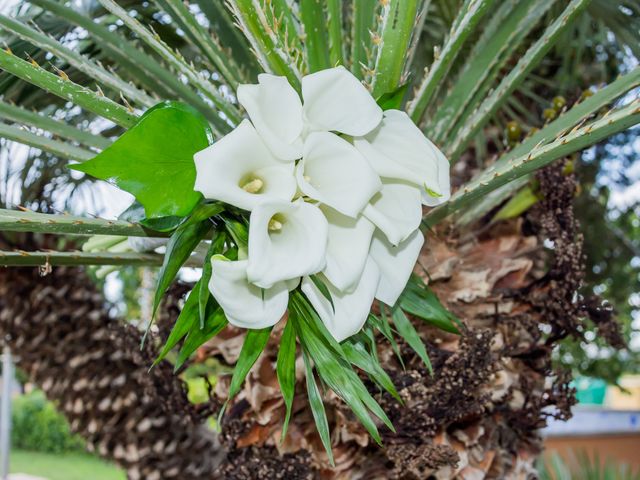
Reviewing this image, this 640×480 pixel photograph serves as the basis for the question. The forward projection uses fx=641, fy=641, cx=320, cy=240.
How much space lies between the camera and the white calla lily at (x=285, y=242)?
0.55 meters

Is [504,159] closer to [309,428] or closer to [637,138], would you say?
[309,428]

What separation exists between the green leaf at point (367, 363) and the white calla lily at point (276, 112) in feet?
0.68

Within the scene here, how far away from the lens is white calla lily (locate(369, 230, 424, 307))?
0.70 metres

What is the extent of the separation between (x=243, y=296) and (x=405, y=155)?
9.1 inches

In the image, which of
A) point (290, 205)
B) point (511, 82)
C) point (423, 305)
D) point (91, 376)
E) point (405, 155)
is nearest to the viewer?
point (290, 205)

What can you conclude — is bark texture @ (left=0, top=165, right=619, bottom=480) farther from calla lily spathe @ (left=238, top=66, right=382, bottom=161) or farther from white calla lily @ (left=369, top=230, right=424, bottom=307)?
calla lily spathe @ (left=238, top=66, right=382, bottom=161)

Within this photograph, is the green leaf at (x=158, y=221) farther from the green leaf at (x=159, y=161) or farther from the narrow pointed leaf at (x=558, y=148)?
the narrow pointed leaf at (x=558, y=148)

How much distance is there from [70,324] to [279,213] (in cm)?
109

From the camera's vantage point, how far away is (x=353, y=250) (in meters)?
0.64

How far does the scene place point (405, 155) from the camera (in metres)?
0.68

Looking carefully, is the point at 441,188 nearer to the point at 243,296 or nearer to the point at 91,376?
the point at 243,296

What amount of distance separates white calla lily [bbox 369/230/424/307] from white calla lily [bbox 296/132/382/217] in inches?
3.8

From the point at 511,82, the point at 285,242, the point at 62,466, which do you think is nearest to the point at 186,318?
the point at 285,242

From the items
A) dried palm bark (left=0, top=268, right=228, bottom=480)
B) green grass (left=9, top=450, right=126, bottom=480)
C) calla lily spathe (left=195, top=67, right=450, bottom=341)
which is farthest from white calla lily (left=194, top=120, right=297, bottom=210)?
green grass (left=9, top=450, right=126, bottom=480)
